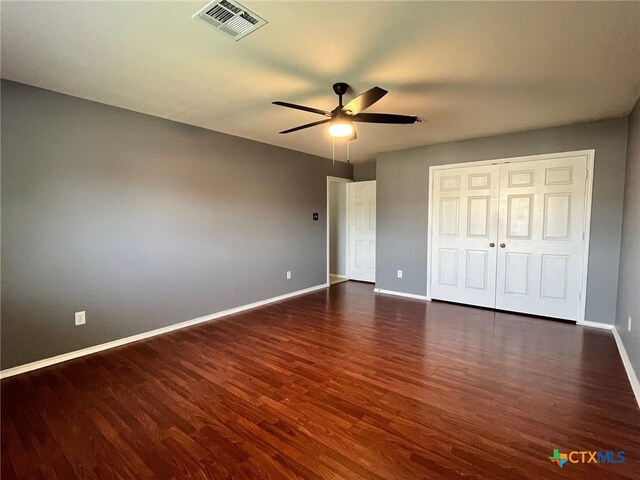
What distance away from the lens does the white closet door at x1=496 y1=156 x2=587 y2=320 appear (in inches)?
145

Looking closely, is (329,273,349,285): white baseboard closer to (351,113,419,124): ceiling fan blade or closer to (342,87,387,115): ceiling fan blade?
(351,113,419,124): ceiling fan blade

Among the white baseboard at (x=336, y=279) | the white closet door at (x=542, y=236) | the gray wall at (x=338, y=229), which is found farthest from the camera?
the gray wall at (x=338, y=229)

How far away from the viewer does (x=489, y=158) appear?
421 centimetres

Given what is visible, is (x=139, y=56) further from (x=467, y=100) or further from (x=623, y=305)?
(x=623, y=305)

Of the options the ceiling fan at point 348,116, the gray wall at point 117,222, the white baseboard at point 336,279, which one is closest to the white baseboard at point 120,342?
the gray wall at point 117,222

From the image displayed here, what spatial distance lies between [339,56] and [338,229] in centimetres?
476

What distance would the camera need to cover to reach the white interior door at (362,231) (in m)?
6.12

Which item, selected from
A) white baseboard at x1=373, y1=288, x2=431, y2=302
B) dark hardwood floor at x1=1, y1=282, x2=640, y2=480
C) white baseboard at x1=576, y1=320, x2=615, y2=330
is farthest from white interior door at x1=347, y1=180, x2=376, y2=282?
white baseboard at x1=576, y1=320, x2=615, y2=330

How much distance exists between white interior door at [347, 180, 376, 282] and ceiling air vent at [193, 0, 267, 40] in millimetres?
4459

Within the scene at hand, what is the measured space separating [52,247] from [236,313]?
218 cm

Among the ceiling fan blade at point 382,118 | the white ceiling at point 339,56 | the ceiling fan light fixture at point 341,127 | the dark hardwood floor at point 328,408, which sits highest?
the white ceiling at point 339,56

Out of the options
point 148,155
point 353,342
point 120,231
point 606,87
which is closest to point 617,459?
point 353,342

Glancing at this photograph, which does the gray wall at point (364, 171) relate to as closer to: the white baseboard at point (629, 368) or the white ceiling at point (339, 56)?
the white ceiling at point (339, 56)

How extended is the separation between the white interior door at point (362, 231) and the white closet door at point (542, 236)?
2418 millimetres
